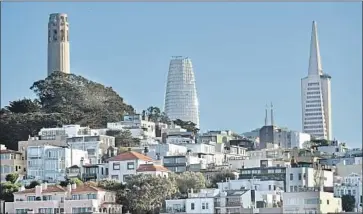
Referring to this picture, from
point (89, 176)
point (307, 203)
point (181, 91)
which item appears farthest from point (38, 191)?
point (181, 91)

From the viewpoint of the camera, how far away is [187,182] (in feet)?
145

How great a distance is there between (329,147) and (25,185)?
16922mm

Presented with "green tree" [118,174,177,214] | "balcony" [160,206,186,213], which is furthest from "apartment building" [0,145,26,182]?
"balcony" [160,206,186,213]

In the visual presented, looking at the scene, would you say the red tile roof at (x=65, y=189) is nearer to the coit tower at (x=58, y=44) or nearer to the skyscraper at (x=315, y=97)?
the coit tower at (x=58, y=44)

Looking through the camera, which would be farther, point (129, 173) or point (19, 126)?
point (19, 126)

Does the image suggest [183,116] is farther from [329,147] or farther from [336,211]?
[336,211]

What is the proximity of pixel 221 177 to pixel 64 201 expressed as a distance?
716cm

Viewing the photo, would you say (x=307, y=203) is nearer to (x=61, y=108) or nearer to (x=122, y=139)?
(x=122, y=139)

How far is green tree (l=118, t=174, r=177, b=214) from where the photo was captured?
41156 mm

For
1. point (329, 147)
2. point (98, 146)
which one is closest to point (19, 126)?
point (98, 146)

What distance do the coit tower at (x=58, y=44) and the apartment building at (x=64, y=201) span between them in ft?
86.0

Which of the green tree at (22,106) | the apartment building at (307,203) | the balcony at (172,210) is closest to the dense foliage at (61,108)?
the green tree at (22,106)

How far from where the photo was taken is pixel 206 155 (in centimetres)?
5350

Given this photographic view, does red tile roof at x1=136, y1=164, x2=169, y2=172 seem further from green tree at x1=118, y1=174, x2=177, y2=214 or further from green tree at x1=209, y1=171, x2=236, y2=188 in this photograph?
green tree at x1=118, y1=174, x2=177, y2=214
